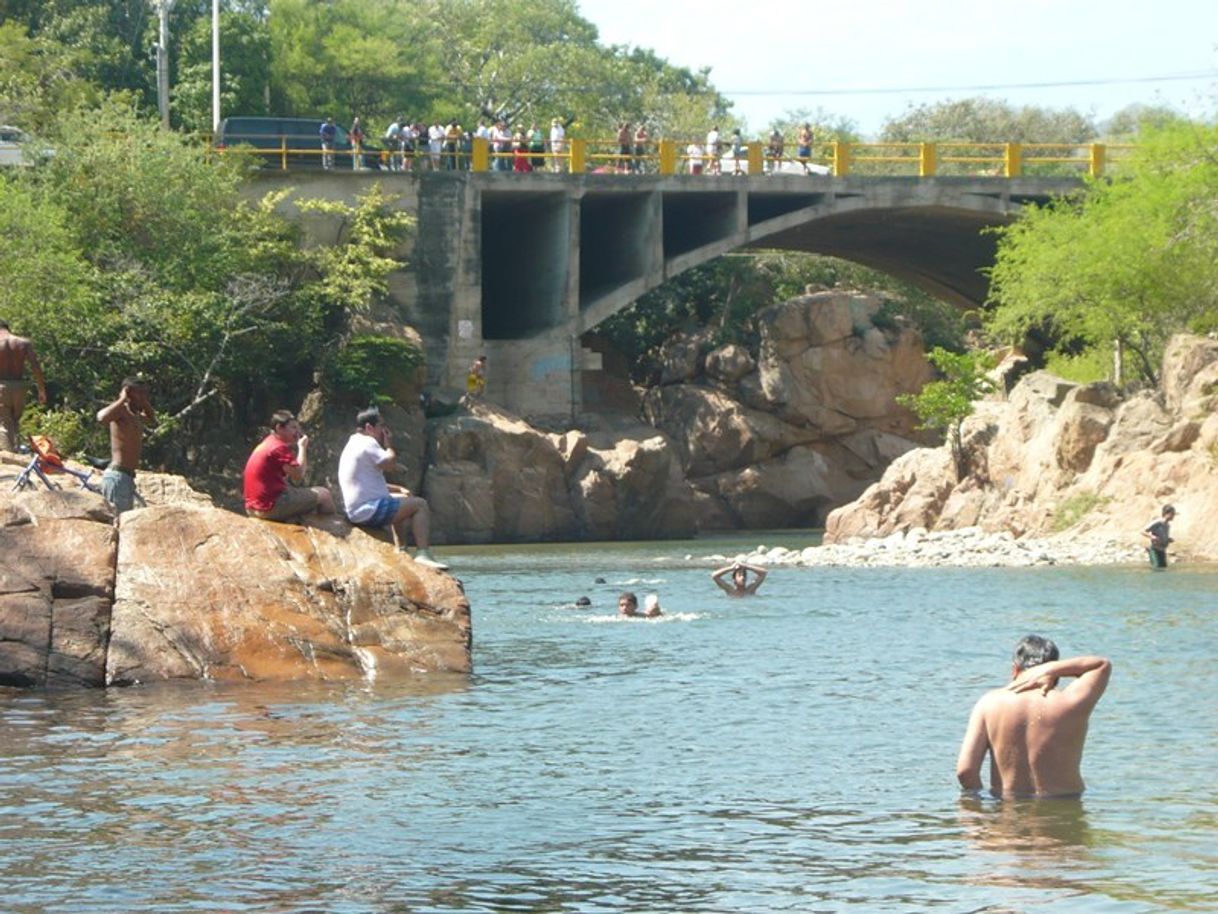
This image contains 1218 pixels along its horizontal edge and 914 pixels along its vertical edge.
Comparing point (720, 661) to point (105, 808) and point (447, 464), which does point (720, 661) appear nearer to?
point (105, 808)

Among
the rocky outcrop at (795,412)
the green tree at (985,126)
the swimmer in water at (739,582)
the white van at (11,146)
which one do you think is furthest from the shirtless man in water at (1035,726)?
the green tree at (985,126)

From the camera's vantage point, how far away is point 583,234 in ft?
202

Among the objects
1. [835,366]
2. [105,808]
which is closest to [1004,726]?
[105,808]

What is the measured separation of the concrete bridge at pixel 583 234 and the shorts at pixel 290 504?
33.0 metres

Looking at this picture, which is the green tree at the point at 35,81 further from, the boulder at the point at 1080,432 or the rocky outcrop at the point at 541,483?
the boulder at the point at 1080,432

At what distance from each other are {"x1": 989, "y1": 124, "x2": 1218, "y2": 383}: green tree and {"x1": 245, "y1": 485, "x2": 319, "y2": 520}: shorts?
29.4m

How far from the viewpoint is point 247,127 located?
5453 cm

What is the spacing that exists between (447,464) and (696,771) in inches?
1430

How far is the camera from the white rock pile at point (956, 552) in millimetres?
40125

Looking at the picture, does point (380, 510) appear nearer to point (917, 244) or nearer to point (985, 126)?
point (917, 244)

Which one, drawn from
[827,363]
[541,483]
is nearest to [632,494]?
[541,483]

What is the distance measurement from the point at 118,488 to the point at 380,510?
2479 mm

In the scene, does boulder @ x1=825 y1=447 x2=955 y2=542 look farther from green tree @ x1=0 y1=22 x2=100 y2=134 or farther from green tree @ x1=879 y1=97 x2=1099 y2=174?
green tree @ x1=879 y1=97 x2=1099 y2=174

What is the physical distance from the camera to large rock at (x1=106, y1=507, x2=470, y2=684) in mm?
19578
